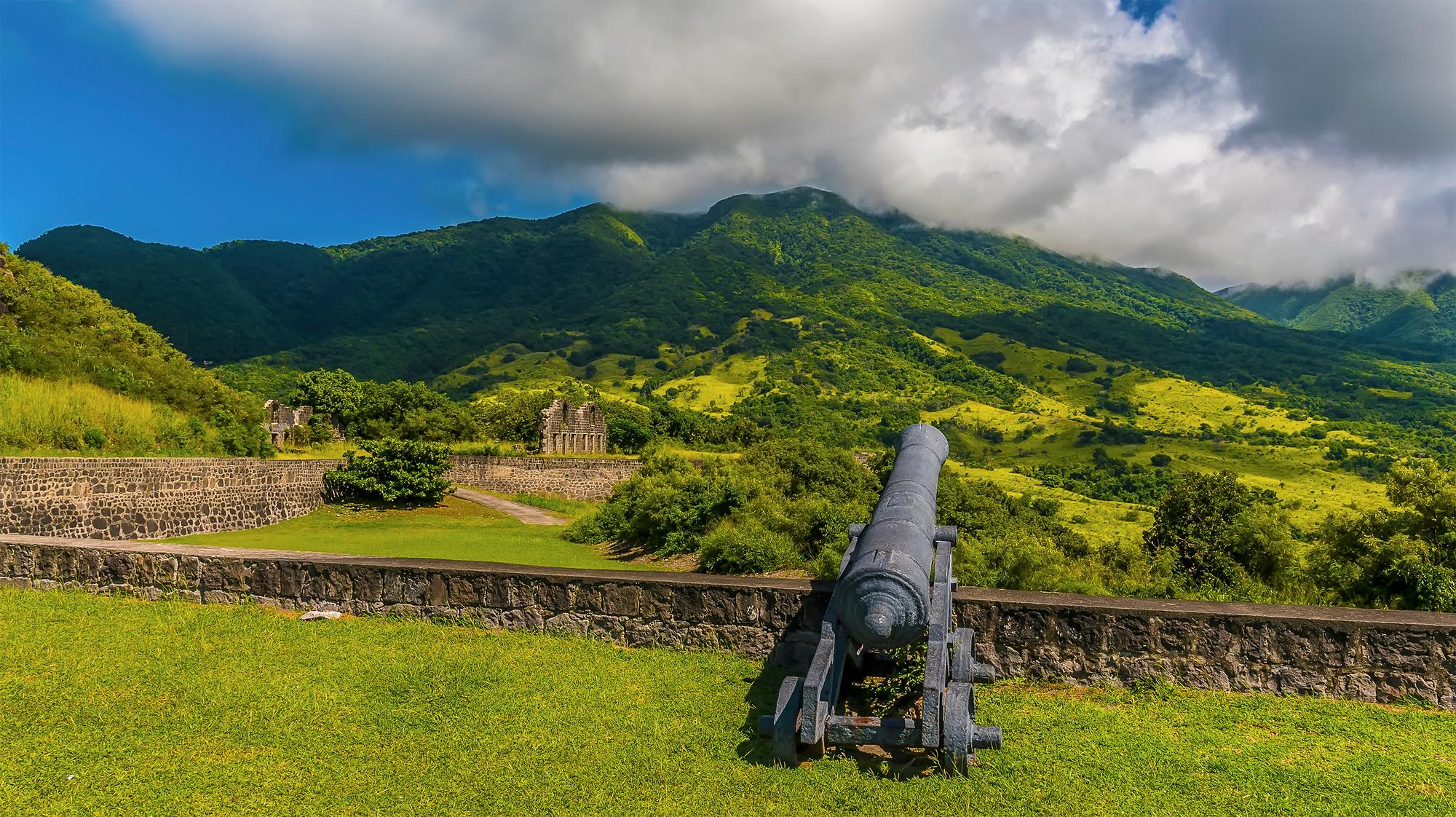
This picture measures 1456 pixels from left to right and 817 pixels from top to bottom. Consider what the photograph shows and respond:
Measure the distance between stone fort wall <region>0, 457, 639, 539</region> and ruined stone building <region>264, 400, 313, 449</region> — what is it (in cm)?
1216

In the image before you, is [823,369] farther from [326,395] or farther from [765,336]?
[326,395]

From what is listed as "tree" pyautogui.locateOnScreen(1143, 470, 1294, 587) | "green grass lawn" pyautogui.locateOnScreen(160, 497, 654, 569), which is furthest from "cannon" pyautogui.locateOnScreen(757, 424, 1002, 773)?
"tree" pyautogui.locateOnScreen(1143, 470, 1294, 587)

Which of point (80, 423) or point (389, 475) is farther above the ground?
point (80, 423)

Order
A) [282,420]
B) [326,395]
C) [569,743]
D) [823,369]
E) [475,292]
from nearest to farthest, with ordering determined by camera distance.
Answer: [569,743] → [282,420] → [326,395] → [823,369] → [475,292]

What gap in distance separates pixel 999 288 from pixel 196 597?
18822 centimetres

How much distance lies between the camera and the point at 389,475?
2373cm

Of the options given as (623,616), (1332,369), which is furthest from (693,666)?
Answer: (1332,369)

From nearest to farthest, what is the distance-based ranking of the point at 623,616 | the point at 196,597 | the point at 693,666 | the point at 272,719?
1. the point at 272,719
2. the point at 693,666
3. the point at 623,616
4. the point at 196,597

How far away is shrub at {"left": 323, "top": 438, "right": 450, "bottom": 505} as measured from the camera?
918 inches

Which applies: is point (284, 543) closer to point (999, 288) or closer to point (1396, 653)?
point (1396, 653)

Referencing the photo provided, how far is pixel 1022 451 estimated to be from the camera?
86000mm

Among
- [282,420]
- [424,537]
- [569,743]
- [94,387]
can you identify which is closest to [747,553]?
[569,743]

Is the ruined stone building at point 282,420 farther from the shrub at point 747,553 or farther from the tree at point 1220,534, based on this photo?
the tree at point 1220,534

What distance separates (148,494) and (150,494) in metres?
0.06
